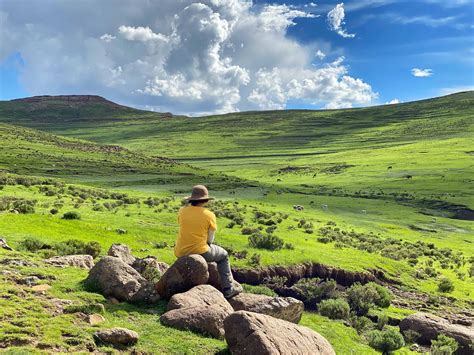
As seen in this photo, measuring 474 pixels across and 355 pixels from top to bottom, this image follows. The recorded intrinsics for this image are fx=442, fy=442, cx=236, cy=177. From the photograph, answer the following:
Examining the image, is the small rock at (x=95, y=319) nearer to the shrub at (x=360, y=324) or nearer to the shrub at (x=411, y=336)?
the shrub at (x=360, y=324)

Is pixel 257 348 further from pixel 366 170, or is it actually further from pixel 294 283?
pixel 366 170

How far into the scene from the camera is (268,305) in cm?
1786

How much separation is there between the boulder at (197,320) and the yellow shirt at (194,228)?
256 cm

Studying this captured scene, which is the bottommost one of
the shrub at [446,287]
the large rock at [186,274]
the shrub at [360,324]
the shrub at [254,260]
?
the shrub at [446,287]

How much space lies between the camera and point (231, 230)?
1842 inches

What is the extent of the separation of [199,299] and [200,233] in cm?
249

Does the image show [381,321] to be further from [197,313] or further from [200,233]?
[197,313]

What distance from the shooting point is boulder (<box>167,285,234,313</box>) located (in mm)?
16344

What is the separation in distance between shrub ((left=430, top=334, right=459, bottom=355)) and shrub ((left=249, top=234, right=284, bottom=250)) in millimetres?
15932

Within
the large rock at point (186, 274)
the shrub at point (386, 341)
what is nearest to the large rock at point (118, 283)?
the large rock at point (186, 274)

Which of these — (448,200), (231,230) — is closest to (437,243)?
(231,230)

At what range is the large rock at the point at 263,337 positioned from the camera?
1333 cm

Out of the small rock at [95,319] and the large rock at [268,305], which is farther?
the large rock at [268,305]

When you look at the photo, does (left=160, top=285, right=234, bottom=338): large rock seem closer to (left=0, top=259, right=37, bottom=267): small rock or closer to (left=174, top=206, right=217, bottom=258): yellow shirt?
(left=174, top=206, right=217, bottom=258): yellow shirt
